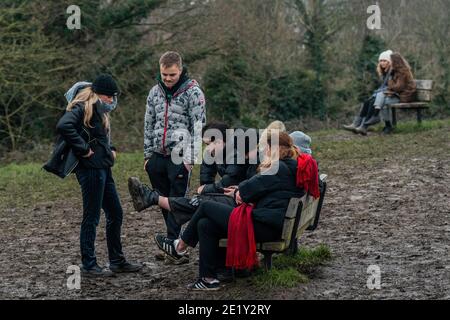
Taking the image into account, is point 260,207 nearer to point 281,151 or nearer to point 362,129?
point 281,151

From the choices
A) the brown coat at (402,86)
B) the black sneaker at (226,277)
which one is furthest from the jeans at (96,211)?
the brown coat at (402,86)

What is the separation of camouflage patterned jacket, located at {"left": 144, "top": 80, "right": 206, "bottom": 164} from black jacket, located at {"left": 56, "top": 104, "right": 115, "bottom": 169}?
0.54 m

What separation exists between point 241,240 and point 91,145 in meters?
1.56

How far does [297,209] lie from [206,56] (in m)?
14.9

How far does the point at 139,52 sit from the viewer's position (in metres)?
20.3

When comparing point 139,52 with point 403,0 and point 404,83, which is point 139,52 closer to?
point 404,83

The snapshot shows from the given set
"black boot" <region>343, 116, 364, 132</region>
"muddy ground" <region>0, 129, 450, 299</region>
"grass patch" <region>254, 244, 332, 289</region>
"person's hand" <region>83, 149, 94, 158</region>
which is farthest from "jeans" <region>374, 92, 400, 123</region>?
"person's hand" <region>83, 149, 94, 158</region>

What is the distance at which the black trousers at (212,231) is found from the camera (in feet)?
21.8

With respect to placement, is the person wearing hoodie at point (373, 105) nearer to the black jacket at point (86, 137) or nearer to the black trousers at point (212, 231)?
the black jacket at point (86, 137)

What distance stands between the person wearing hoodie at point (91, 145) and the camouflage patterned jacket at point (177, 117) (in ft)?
1.57

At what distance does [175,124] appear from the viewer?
7.68 m
